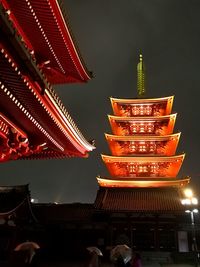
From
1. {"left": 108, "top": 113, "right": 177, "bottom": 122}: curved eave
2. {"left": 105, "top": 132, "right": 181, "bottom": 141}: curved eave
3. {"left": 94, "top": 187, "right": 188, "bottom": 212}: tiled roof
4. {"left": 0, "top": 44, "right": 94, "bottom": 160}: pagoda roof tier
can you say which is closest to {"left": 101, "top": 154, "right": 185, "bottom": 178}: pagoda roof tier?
{"left": 105, "top": 132, "right": 181, "bottom": 141}: curved eave

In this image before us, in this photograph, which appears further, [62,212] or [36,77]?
[62,212]

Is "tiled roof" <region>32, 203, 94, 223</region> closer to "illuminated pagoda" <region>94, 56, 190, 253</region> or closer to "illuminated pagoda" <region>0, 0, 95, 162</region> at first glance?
"illuminated pagoda" <region>94, 56, 190, 253</region>

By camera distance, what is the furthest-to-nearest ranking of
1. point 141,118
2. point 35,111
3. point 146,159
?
1. point 141,118
2. point 146,159
3. point 35,111

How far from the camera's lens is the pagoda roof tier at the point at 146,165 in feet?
90.6

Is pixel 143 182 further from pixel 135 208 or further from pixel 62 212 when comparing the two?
pixel 62 212

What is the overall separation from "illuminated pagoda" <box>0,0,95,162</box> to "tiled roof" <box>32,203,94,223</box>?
1055 cm

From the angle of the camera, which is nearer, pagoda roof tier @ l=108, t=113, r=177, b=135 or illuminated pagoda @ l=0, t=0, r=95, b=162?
illuminated pagoda @ l=0, t=0, r=95, b=162

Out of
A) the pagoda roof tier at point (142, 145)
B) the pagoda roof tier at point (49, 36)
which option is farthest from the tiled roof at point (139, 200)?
the pagoda roof tier at point (49, 36)

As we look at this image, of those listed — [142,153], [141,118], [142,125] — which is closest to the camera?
[142,153]

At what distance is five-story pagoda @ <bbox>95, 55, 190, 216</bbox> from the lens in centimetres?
2394

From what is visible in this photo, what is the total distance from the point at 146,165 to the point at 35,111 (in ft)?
65.0

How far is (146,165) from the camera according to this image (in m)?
28.3

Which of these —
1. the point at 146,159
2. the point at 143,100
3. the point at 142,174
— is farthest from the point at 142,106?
the point at 142,174

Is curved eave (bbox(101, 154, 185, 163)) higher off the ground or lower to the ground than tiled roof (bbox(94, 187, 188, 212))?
higher
